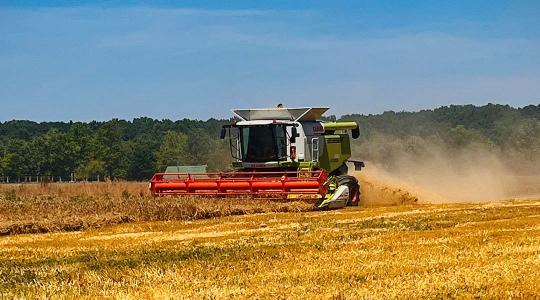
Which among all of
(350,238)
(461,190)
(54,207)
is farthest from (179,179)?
(461,190)

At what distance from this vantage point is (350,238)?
13.3 meters

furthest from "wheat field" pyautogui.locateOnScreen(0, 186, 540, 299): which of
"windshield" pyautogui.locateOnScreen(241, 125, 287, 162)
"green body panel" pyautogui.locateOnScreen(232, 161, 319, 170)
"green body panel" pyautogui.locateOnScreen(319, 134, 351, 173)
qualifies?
"green body panel" pyautogui.locateOnScreen(319, 134, 351, 173)

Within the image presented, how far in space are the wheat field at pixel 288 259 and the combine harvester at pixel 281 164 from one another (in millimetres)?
5151

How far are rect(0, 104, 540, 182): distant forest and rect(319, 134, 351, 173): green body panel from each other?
16171 millimetres

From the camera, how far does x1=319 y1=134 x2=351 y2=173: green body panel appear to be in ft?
88.2

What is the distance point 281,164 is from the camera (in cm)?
2566

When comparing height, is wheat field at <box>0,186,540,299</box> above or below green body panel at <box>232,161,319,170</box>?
below

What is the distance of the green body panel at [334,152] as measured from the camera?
1059 inches

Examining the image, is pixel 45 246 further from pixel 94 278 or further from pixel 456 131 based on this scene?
pixel 456 131

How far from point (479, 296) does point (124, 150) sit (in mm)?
99945

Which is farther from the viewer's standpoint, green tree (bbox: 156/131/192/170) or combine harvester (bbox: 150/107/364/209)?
green tree (bbox: 156/131/192/170)

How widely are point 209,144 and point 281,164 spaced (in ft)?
110

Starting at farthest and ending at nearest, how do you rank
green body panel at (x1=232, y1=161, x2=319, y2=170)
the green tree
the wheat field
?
the green tree < green body panel at (x1=232, y1=161, x2=319, y2=170) < the wheat field

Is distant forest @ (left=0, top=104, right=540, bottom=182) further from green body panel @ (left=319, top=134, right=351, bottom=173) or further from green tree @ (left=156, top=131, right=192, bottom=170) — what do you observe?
green body panel @ (left=319, top=134, right=351, bottom=173)
